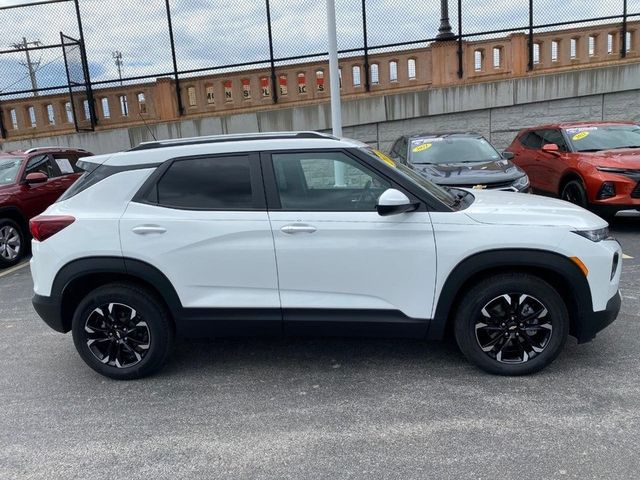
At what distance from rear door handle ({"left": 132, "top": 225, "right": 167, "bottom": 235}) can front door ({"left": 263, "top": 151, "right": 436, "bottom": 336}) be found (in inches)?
29.9

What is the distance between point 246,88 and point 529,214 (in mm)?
10608

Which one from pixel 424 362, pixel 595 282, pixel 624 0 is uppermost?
pixel 624 0

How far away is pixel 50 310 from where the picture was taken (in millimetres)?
3869

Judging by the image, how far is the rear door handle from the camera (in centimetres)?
369

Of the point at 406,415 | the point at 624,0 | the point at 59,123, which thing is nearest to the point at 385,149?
the point at 624,0

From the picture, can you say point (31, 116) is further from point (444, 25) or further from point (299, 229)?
point (299, 229)

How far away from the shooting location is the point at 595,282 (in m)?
3.51

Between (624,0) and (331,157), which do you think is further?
(624,0)

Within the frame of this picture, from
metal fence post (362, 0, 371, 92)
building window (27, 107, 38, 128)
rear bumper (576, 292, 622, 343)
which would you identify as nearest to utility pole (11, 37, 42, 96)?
building window (27, 107, 38, 128)

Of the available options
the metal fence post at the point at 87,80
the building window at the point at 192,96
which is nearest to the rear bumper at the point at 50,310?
the building window at the point at 192,96

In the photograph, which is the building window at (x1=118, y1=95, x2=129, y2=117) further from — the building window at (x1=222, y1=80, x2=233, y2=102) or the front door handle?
the front door handle

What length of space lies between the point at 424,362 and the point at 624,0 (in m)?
12.7

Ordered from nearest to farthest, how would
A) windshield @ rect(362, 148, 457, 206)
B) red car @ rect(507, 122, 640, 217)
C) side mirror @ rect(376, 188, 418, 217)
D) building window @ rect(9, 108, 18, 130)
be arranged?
1. side mirror @ rect(376, 188, 418, 217)
2. windshield @ rect(362, 148, 457, 206)
3. red car @ rect(507, 122, 640, 217)
4. building window @ rect(9, 108, 18, 130)

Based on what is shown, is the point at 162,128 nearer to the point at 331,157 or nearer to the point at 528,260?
the point at 331,157
